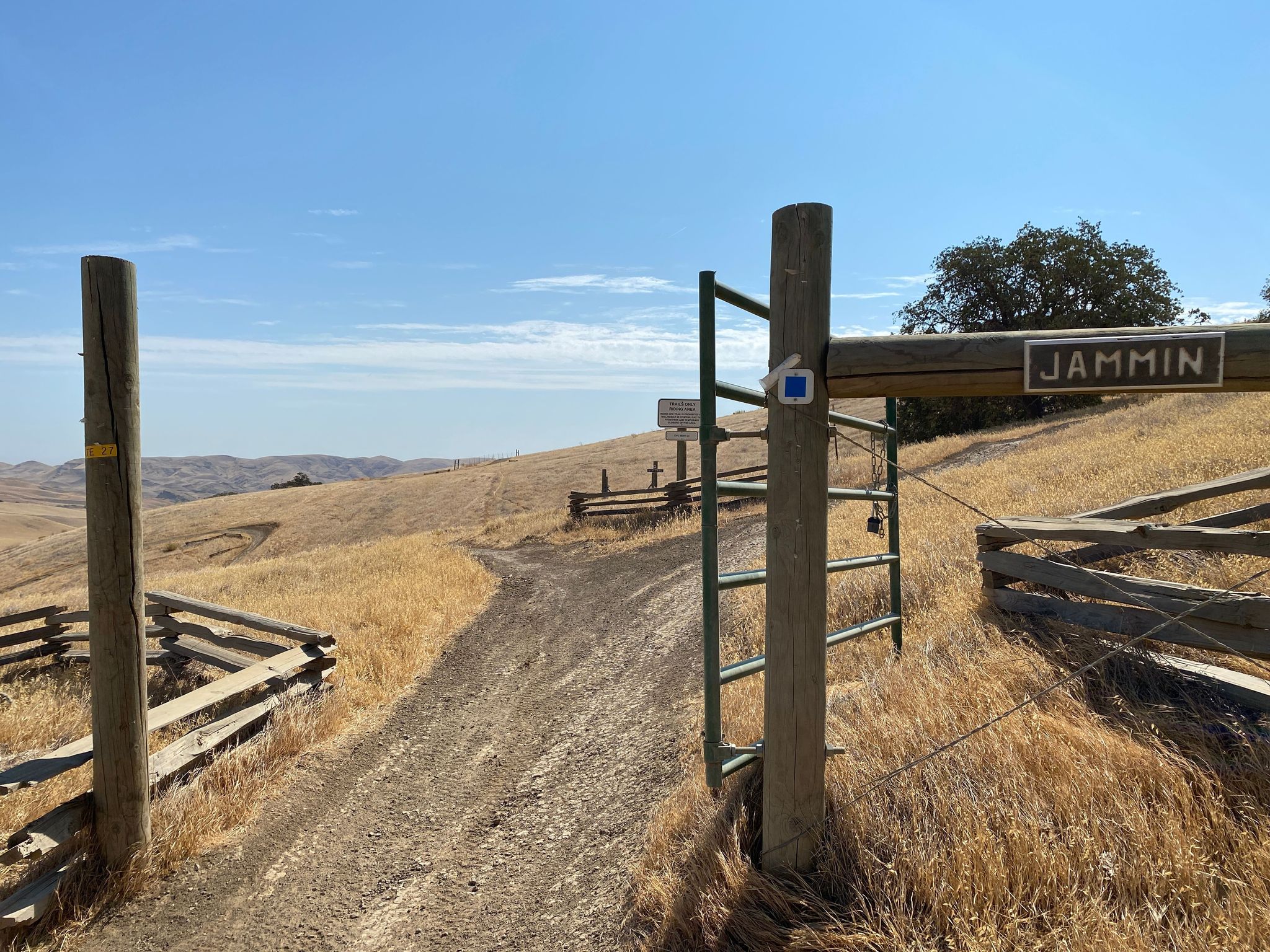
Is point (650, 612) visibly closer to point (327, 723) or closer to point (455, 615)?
point (455, 615)

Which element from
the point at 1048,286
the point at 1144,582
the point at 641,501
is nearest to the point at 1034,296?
the point at 1048,286

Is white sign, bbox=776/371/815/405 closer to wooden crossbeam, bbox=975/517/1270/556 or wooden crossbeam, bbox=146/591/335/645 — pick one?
wooden crossbeam, bbox=975/517/1270/556

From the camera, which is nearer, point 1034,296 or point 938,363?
point 938,363

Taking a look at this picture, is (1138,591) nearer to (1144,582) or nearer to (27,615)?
(1144,582)

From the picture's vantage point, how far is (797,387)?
3.01 meters

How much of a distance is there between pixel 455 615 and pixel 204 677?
3.17 m

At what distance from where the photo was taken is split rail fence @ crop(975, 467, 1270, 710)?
3.70 m

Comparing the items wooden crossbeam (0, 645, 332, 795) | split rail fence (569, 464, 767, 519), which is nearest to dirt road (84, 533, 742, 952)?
wooden crossbeam (0, 645, 332, 795)

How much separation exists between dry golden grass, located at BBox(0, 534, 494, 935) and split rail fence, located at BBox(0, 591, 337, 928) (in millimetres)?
178

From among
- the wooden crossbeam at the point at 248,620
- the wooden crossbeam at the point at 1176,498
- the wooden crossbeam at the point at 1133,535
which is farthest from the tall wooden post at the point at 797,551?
the wooden crossbeam at the point at 248,620

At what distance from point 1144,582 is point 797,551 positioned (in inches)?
103

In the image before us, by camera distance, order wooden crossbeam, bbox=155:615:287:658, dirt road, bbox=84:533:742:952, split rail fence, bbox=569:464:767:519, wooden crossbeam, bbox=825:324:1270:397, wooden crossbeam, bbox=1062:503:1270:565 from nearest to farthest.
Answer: wooden crossbeam, bbox=825:324:1270:397 < dirt road, bbox=84:533:742:952 < wooden crossbeam, bbox=1062:503:1270:565 < wooden crossbeam, bbox=155:615:287:658 < split rail fence, bbox=569:464:767:519

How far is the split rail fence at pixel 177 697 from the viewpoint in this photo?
3.87 meters

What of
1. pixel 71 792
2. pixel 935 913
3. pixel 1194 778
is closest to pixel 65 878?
pixel 71 792
